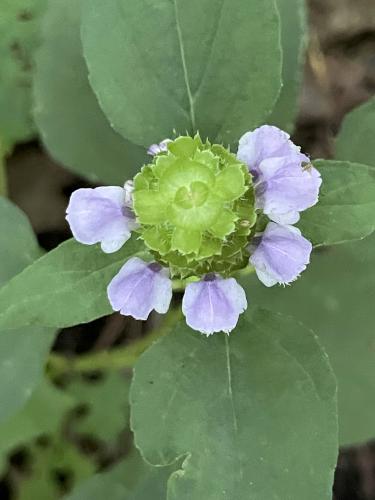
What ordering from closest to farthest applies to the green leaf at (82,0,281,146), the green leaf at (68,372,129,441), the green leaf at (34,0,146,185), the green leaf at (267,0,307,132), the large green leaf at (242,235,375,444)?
the green leaf at (82,0,281,146) < the green leaf at (267,0,307,132) < the green leaf at (34,0,146,185) < the large green leaf at (242,235,375,444) < the green leaf at (68,372,129,441)

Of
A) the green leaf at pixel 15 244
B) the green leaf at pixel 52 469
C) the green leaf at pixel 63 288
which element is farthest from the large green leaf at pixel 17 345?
the green leaf at pixel 52 469

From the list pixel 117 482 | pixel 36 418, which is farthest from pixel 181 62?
pixel 36 418

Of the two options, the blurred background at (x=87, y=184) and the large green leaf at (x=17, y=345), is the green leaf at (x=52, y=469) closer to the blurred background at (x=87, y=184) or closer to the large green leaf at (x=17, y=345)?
the blurred background at (x=87, y=184)

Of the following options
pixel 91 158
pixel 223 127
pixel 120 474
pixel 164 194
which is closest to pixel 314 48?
pixel 91 158

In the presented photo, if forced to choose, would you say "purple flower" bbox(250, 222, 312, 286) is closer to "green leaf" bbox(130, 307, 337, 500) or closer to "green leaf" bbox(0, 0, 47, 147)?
"green leaf" bbox(130, 307, 337, 500)

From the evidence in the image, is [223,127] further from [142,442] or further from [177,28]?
[142,442]

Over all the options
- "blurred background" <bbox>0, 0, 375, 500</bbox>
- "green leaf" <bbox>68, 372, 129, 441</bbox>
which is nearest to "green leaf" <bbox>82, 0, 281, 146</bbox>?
"blurred background" <bbox>0, 0, 375, 500</bbox>

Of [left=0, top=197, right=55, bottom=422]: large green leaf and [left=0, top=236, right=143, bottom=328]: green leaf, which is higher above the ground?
[left=0, top=236, right=143, bottom=328]: green leaf

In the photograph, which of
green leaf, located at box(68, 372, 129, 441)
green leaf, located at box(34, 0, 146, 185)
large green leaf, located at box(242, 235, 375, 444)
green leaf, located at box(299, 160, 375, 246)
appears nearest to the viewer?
green leaf, located at box(299, 160, 375, 246)
